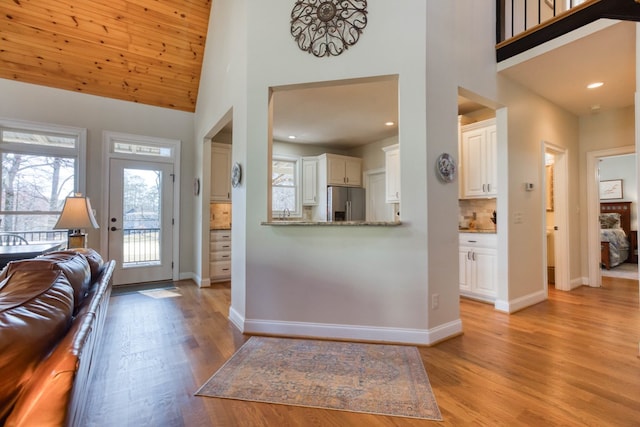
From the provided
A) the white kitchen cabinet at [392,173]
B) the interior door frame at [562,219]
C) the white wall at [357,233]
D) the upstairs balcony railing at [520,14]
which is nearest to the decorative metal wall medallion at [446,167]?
the white wall at [357,233]

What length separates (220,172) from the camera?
4.96 meters

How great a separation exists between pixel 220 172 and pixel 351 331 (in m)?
3.42

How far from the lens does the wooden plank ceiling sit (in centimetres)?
363

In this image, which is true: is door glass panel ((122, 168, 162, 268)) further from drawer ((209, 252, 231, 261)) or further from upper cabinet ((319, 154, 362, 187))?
upper cabinet ((319, 154, 362, 187))

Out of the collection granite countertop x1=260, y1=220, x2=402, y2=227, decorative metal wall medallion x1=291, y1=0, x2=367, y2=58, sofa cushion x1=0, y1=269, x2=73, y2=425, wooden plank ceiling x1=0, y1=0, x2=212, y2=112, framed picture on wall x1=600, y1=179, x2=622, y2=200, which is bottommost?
sofa cushion x1=0, y1=269, x2=73, y2=425

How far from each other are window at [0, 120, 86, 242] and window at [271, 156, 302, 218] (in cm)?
302

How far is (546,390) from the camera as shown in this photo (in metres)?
1.90

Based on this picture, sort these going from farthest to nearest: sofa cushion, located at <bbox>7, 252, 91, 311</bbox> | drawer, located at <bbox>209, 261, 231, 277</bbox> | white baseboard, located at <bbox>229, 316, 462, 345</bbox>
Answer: drawer, located at <bbox>209, 261, 231, 277</bbox>, white baseboard, located at <bbox>229, 316, 462, 345</bbox>, sofa cushion, located at <bbox>7, 252, 91, 311</bbox>

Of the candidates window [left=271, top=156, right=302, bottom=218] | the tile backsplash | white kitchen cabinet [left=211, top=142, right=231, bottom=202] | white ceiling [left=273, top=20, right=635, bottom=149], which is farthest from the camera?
window [left=271, top=156, right=302, bottom=218]

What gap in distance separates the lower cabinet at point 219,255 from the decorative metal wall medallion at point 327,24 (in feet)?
10.1

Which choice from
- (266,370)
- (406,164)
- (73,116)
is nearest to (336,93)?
(406,164)

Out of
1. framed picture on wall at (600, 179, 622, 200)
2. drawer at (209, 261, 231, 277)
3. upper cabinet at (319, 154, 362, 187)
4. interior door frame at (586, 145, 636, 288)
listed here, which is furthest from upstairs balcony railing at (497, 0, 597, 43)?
framed picture on wall at (600, 179, 622, 200)

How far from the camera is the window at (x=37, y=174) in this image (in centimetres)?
386

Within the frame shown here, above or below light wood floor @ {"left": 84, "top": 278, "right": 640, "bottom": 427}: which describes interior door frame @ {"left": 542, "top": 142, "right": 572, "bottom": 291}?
above
